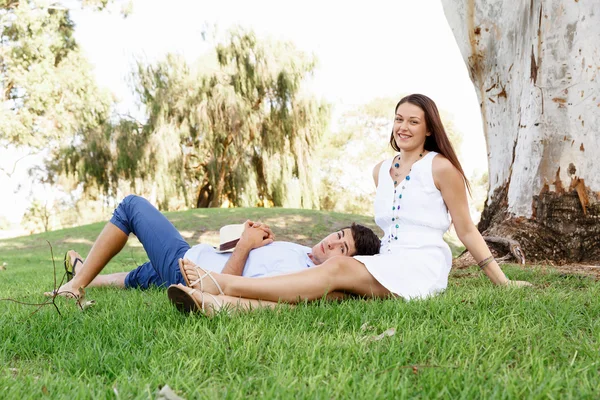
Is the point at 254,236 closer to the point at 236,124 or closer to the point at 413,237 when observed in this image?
the point at 413,237

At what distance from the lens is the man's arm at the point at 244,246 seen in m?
3.18

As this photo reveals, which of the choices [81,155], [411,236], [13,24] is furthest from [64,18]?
[411,236]

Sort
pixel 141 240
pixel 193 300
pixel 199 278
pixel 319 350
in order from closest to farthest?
1. pixel 319 350
2. pixel 193 300
3. pixel 199 278
4. pixel 141 240

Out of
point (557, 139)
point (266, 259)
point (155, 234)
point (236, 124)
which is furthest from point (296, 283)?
point (236, 124)

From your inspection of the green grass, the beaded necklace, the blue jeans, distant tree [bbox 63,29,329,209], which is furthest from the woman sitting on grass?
distant tree [bbox 63,29,329,209]

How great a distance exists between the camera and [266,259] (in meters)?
3.23

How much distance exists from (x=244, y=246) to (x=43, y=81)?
746 inches

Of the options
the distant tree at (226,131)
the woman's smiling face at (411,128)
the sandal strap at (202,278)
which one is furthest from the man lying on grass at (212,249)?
the distant tree at (226,131)

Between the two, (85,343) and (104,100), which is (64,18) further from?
(85,343)

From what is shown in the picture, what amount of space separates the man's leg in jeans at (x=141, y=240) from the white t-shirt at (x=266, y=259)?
0.48 feet

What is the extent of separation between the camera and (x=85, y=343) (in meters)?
2.30

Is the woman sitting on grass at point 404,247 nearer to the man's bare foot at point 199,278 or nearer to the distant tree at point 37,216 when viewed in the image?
the man's bare foot at point 199,278

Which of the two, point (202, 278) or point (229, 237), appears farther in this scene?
point (229, 237)

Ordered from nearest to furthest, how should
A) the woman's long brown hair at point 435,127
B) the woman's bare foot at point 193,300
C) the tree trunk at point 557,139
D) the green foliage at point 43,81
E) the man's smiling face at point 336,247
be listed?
the woman's bare foot at point 193,300 → the man's smiling face at point 336,247 → the woman's long brown hair at point 435,127 → the tree trunk at point 557,139 → the green foliage at point 43,81
